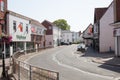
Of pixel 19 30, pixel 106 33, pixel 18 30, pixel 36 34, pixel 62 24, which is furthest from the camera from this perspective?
pixel 62 24

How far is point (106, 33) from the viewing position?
44000 millimetres

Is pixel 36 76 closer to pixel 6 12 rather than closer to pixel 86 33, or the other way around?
pixel 6 12

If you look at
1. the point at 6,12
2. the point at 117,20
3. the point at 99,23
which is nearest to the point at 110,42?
the point at 99,23

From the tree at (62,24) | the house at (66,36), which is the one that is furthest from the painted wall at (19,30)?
the house at (66,36)

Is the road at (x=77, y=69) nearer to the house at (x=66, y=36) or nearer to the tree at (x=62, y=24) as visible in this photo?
the tree at (x=62, y=24)

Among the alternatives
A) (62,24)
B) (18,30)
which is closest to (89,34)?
(18,30)

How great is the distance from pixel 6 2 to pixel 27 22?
10325 mm

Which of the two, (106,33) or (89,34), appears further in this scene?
(89,34)

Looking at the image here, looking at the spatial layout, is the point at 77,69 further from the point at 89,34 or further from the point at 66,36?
the point at 66,36

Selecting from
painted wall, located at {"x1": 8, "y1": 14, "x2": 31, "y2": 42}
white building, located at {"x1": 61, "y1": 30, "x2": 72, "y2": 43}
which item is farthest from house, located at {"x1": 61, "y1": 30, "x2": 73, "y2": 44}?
painted wall, located at {"x1": 8, "y1": 14, "x2": 31, "y2": 42}

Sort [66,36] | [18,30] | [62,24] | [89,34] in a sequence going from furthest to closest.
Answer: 1. [66,36]
2. [62,24]
3. [89,34]
4. [18,30]

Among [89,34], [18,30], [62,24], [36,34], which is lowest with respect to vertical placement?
[36,34]

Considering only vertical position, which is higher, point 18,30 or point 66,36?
point 18,30

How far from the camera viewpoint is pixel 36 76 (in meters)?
9.24
